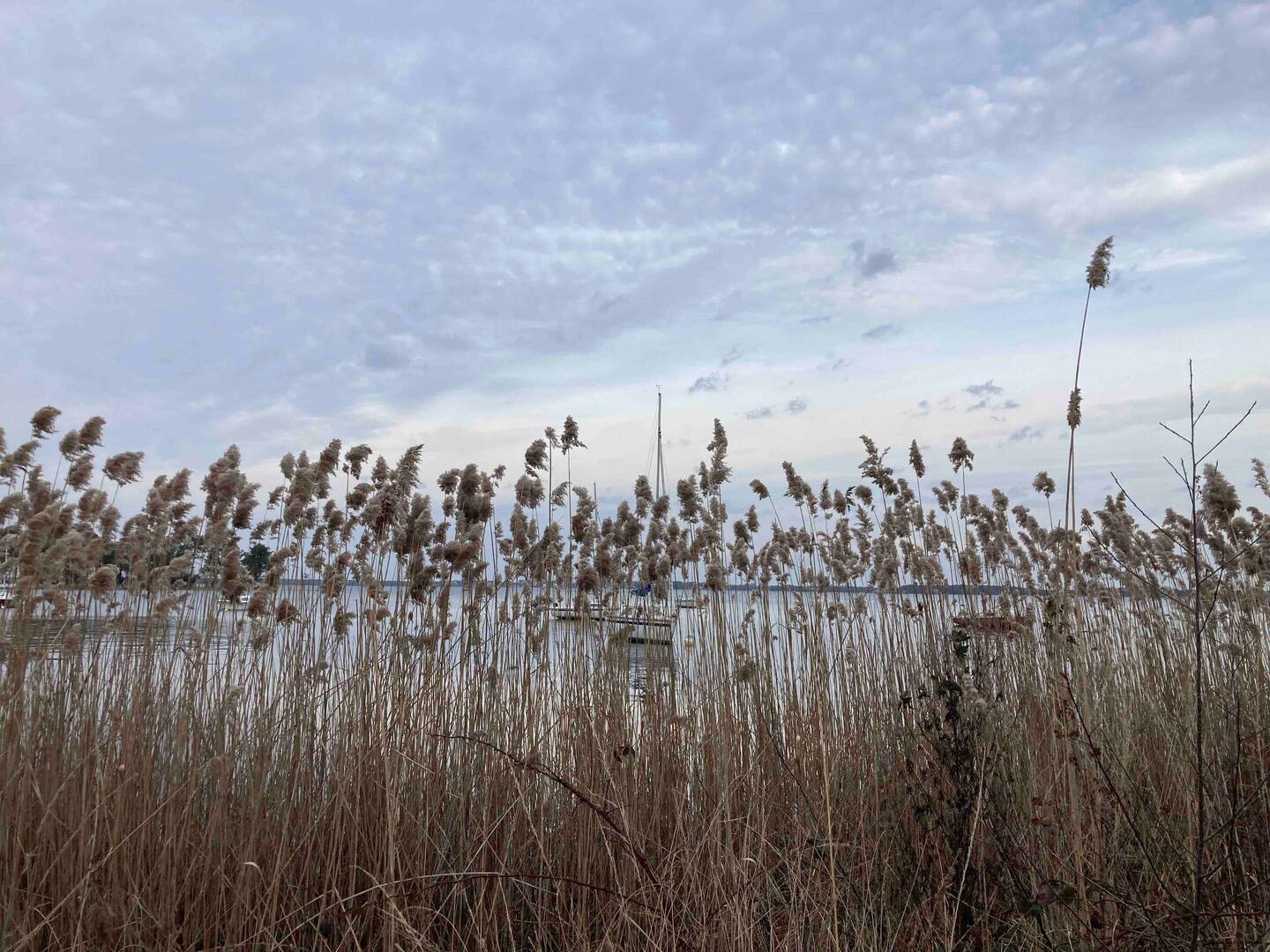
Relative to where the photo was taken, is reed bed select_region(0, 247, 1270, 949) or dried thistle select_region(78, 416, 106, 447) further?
dried thistle select_region(78, 416, 106, 447)

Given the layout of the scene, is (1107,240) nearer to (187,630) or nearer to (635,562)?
(635,562)

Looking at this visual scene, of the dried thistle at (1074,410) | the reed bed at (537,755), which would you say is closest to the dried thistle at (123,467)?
the reed bed at (537,755)

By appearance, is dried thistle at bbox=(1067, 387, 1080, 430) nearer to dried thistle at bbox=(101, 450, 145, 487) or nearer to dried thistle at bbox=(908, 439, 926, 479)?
dried thistle at bbox=(908, 439, 926, 479)

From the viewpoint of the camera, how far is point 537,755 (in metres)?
3.14

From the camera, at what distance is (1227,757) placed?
3621 mm

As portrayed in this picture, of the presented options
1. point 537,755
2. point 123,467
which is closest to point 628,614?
point 537,755

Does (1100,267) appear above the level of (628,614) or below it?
above

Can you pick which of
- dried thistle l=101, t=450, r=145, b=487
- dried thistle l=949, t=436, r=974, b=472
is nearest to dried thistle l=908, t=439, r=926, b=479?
dried thistle l=949, t=436, r=974, b=472

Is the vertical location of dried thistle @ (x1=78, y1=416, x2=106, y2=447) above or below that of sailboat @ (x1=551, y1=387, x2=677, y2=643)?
above

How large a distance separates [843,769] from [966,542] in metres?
2.19

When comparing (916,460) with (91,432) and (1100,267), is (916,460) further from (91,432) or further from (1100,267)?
(91,432)

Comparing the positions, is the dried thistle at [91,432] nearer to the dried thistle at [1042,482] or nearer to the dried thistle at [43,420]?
the dried thistle at [43,420]

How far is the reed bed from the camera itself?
8.39ft

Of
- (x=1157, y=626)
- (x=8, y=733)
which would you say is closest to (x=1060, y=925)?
(x=1157, y=626)
